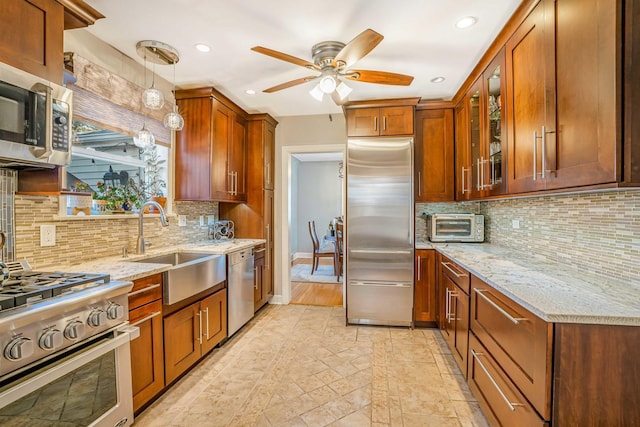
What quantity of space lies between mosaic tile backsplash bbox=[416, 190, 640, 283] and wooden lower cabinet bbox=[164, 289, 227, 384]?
267 centimetres

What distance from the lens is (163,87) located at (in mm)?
2865

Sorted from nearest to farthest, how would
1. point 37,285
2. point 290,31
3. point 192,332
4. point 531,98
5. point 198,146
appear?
point 37,285 < point 531,98 < point 290,31 < point 192,332 < point 198,146

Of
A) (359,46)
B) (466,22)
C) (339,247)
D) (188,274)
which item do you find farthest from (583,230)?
(339,247)

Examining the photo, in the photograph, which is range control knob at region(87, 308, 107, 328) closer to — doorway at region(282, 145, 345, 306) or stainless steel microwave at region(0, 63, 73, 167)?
stainless steel microwave at region(0, 63, 73, 167)

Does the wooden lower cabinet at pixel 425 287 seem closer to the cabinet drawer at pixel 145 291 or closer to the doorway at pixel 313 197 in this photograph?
the cabinet drawer at pixel 145 291

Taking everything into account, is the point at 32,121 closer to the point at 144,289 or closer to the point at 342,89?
the point at 144,289

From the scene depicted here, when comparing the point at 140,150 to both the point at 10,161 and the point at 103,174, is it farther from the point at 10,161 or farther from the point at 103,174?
the point at 10,161

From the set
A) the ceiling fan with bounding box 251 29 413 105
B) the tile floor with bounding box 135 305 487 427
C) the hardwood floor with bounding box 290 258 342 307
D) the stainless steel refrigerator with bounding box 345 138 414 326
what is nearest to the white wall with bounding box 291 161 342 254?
the hardwood floor with bounding box 290 258 342 307

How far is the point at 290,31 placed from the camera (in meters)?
2.10

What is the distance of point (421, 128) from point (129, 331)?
3.23 metres

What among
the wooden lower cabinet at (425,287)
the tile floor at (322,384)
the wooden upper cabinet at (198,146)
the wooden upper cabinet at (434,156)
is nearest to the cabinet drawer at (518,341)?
the tile floor at (322,384)

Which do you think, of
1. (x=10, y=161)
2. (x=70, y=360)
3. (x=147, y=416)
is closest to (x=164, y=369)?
(x=147, y=416)

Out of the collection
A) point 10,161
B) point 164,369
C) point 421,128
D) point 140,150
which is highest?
point 421,128

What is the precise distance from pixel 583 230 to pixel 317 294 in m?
3.30
